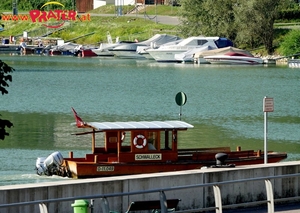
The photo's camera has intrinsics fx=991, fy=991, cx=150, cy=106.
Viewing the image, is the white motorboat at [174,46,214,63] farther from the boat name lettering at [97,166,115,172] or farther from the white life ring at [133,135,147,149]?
the boat name lettering at [97,166,115,172]

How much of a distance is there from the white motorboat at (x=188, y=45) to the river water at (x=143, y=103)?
272 centimetres

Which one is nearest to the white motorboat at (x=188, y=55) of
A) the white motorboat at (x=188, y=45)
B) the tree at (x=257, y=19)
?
the white motorboat at (x=188, y=45)

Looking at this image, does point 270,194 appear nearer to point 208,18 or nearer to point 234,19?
point 234,19

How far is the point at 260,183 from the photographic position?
19.8 m

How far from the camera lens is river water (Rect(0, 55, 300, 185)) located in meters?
38.7

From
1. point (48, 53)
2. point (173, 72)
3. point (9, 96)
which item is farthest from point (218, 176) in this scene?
point (48, 53)

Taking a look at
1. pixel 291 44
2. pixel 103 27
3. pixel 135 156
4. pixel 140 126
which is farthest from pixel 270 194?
pixel 103 27

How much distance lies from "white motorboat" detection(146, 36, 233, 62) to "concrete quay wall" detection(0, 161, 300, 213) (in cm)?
8472


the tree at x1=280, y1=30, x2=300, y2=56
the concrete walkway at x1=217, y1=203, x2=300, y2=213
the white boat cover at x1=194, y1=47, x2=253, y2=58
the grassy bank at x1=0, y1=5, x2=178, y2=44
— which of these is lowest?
the concrete walkway at x1=217, y1=203, x2=300, y2=213

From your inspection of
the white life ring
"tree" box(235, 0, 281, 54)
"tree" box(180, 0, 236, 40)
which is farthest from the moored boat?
"tree" box(180, 0, 236, 40)

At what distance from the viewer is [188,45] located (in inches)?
4158

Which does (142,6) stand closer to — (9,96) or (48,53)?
(48,53)

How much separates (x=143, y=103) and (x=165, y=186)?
40305 millimetres

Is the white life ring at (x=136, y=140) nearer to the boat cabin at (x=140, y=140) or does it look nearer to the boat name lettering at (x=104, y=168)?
the boat cabin at (x=140, y=140)
